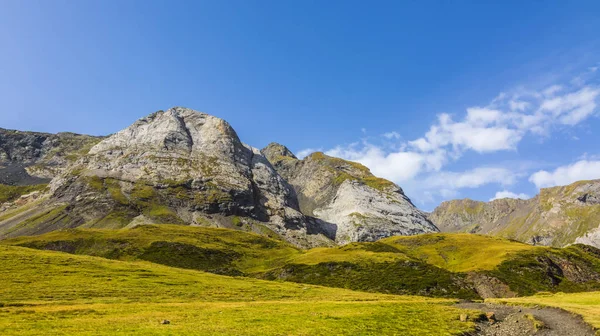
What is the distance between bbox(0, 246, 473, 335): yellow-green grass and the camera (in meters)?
35.8

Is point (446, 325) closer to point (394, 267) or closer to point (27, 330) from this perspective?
point (27, 330)

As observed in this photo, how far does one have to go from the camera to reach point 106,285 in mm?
79312

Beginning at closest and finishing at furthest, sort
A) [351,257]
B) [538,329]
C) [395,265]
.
Answer: [538,329] < [395,265] < [351,257]

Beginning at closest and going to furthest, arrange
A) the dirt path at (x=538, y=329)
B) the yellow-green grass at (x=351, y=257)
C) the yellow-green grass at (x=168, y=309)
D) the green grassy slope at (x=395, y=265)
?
the yellow-green grass at (x=168, y=309) → the dirt path at (x=538, y=329) → the green grassy slope at (x=395, y=265) → the yellow-green grass at (x=351, y=257)

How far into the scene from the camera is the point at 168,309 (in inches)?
2055

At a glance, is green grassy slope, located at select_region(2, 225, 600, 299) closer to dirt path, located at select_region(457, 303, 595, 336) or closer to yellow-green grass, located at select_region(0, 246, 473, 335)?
yellow-green grass, located at select_region(0, 246, 473, 335)

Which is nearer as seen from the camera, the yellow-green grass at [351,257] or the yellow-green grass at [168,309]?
the yellow-green grass at [168,309]

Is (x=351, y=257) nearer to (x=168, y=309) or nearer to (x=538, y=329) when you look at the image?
(x=168, y=309)

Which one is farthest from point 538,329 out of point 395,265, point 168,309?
point 395,265

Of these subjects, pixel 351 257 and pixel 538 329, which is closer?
pixel 538 329

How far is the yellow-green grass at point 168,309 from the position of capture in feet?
117

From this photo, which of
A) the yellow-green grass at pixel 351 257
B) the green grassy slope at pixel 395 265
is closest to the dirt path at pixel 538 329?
the green grassy slope at pixel 395 265

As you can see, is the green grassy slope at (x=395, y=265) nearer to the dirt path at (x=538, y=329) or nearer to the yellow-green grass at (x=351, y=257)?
the yellow-green grass at (x=351, y=257)

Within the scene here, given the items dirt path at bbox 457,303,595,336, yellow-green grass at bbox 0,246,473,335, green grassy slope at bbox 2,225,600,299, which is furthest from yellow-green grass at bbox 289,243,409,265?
dirt path at bbox 457,303,595,336
